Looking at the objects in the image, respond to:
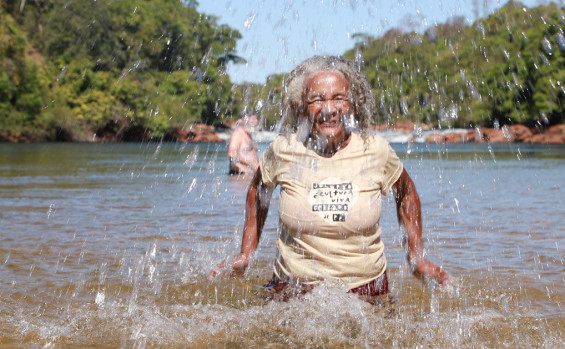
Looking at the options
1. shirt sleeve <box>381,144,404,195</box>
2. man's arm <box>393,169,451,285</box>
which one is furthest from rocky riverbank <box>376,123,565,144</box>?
shirt sleeve <box>381,144,404,195</box>

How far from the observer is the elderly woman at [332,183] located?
3.45m

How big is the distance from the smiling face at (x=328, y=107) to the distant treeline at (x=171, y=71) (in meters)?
48.0

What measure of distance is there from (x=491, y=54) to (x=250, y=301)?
72.4 m

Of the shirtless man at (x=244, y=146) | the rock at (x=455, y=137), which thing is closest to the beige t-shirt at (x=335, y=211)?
the shirtless man at (x=244, y=146)

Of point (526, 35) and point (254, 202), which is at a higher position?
point (526, 35)

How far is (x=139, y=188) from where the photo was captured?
13.9 m

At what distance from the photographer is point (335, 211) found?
3.43 metres

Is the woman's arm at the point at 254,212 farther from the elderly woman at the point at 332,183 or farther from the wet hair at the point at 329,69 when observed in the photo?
the wet hair at the point at 329,69

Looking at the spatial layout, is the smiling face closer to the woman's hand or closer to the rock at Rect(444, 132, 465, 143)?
the woman's hand

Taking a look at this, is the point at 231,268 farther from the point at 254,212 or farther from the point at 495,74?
the point at 495,74

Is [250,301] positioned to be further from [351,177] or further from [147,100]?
[147,100]

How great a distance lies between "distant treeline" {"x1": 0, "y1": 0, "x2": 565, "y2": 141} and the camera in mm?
62750

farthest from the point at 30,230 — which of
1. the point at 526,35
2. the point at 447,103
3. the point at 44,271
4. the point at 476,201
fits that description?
the point at 447,103

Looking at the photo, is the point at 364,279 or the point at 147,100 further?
the point at 147,100
